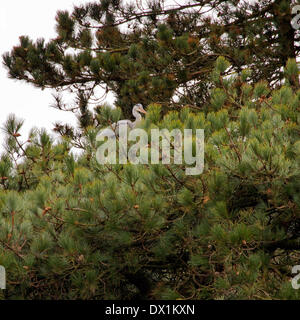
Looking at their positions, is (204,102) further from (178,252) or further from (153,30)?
(178,252)

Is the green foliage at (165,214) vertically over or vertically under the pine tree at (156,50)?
under

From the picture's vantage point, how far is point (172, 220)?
4.47 metres

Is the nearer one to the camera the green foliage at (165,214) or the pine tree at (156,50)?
the green foliage at (165,214)

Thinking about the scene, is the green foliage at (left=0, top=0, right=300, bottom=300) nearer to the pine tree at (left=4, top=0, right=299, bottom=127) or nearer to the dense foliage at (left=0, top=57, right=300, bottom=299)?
the dense foliage at (left=0, top=57, right=300, bottom=299)

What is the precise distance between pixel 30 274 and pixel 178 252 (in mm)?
1240

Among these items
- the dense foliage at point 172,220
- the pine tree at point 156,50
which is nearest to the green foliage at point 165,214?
the dense foliage at point 172,220

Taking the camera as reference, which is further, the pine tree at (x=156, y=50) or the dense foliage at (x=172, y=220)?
the pine tree at (x=156, y=50)

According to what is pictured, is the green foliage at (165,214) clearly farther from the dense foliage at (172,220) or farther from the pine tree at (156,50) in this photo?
the pine tree at (156,50)

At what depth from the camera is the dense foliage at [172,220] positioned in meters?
4.03

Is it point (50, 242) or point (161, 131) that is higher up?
point (161, 131)

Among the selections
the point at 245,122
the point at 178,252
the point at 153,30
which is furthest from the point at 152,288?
the point at 153,30

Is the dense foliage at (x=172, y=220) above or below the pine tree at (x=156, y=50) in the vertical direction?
below
